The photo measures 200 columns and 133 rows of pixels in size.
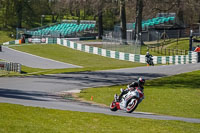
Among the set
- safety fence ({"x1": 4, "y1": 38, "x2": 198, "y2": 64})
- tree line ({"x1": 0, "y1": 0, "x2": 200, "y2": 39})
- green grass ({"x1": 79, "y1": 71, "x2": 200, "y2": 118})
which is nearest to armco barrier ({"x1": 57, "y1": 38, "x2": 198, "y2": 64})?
safety fence ({"x1": 4, "y1": 38, "x2": 198, "y2": 64})

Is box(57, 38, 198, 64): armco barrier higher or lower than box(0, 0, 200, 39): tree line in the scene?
lower

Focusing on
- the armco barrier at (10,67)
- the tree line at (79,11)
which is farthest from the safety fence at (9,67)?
the tree line at (79,11)

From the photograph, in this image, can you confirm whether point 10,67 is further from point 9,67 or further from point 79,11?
point 79,11

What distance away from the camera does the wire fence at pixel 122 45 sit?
158 feet

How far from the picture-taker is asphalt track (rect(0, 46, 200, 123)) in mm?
20375

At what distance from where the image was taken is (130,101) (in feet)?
54.1

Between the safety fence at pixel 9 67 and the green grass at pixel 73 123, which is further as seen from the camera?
the safety fence at pixel 9 67

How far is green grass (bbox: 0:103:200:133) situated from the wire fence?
1299 inches

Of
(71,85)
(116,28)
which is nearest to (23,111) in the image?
(71,85)

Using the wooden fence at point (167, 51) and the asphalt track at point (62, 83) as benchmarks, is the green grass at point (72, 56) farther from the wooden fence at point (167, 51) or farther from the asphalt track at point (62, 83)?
the asphalt track at point (62, 83)

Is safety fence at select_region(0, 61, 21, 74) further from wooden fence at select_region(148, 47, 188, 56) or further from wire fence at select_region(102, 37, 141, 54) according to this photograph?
wooden fence at select_region(148, 47, 188, 56)

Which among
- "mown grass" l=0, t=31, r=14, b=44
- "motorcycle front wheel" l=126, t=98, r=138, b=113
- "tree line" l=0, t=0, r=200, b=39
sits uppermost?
"tree line" l=0, t=0, r=200, b=39

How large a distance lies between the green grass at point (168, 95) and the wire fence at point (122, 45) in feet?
54.2

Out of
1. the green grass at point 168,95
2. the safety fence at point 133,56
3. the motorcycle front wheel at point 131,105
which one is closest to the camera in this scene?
the motorcycle front wheel at point 131,105
